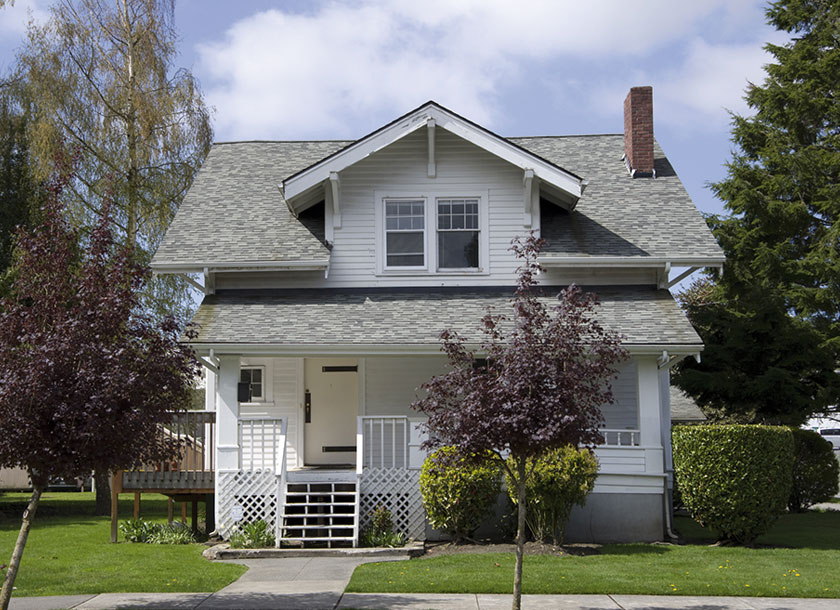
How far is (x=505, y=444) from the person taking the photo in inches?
366

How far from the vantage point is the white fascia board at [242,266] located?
16859 mm

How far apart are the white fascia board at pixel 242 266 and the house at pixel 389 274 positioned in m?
0.04

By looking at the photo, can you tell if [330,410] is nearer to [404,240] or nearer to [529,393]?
[404,240]

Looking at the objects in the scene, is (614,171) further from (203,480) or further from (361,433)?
(203,480)

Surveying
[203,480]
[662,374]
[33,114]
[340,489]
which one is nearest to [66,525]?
[203,480]

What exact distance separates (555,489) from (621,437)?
11.0 feet

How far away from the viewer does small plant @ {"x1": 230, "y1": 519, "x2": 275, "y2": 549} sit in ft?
46.4

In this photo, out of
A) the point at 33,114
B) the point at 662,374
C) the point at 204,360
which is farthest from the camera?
the point at 33,114

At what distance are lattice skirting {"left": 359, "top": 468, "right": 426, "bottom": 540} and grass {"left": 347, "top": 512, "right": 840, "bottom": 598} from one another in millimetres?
1770

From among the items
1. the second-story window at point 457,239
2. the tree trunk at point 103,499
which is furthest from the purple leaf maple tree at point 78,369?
the tree trunk at point 103,499

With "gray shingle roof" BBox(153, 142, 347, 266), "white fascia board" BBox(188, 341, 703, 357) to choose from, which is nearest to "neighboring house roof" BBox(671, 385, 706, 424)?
"white fascia board" BBox(188, 341, 703, 357)

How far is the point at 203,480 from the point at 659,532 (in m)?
7.87

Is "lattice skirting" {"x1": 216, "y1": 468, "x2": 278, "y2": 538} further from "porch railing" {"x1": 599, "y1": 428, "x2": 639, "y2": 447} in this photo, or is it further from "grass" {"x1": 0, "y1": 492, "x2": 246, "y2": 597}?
"porch railing" {"x1": 599, "y1": 428, "x2": 639, "y2": 447}

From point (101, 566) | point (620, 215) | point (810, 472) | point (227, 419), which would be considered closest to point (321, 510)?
point (227, 419)
